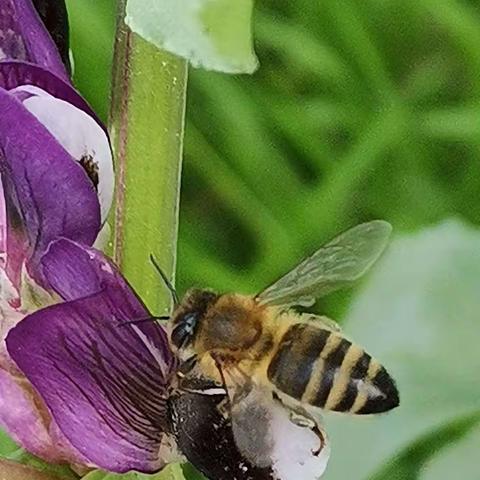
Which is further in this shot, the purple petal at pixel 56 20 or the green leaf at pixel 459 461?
the green leaf at pixel 459 461

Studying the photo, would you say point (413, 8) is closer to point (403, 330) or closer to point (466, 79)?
point (466, 79)

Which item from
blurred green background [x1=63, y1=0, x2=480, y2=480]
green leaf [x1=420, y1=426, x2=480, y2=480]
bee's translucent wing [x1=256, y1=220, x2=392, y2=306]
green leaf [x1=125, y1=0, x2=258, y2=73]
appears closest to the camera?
green leaf [x1=125, y1=0, x2=258, y2=73]

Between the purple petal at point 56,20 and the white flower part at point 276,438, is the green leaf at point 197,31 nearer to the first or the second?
the purple petal at point 56,20

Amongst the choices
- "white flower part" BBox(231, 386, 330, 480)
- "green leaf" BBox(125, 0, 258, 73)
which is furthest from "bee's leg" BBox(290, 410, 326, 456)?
"green leaf" BBox(125, 0, 258, 73)

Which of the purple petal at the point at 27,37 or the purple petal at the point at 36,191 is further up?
the purple petal at the point at 27,37

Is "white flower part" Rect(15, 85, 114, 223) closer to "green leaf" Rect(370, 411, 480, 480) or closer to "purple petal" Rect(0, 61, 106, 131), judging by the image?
"purple petal" Rect(0, 61, 106, 131)

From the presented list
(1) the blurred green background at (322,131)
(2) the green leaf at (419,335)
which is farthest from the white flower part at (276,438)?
(1) the blurred green background at (322,131)

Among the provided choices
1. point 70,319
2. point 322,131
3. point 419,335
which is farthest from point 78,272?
point 322,131
